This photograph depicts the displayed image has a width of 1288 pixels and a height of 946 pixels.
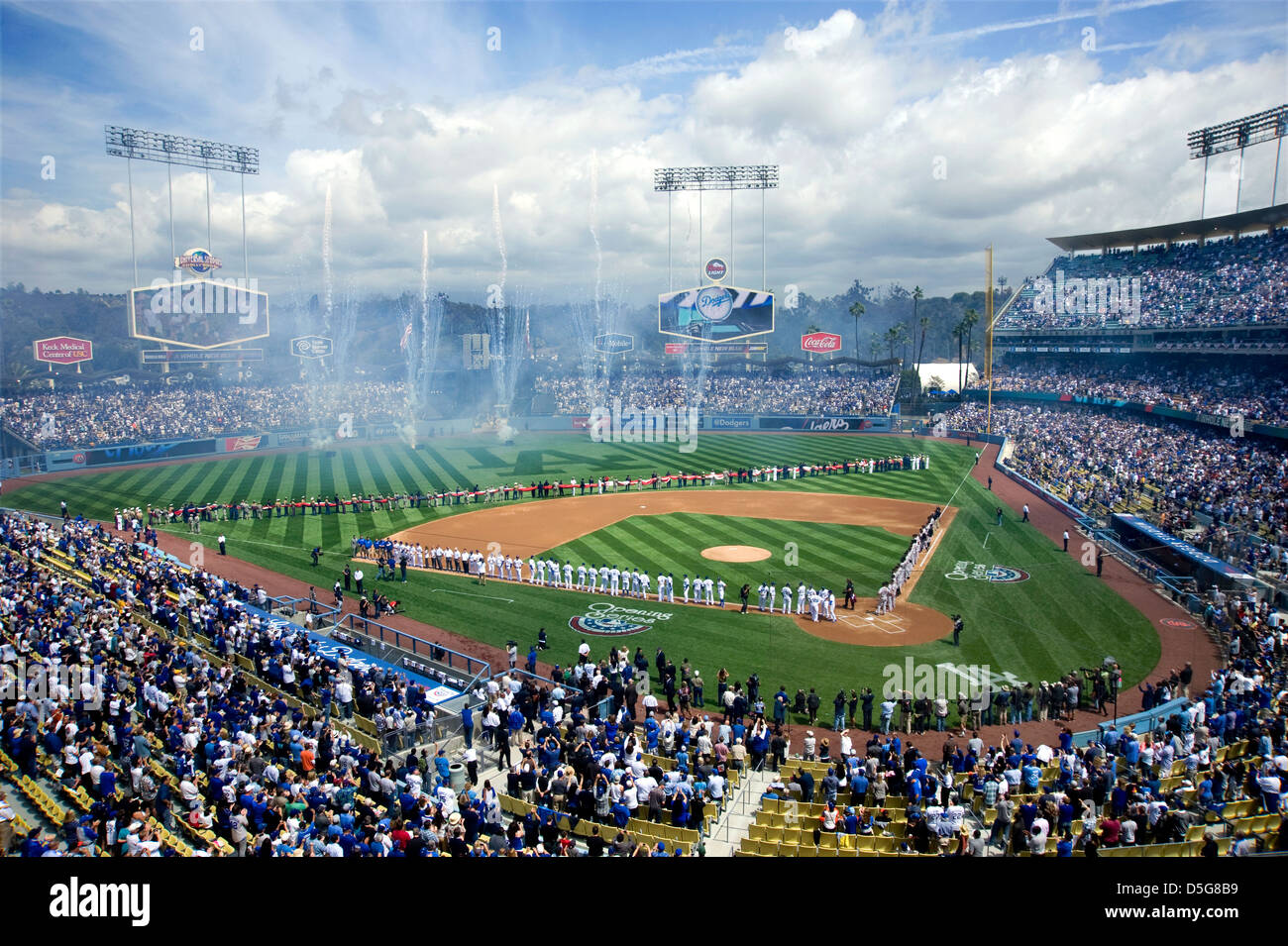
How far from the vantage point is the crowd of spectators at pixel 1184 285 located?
157 ft

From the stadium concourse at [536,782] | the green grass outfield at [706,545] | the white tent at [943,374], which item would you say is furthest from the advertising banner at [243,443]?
the white tent at [943,374]

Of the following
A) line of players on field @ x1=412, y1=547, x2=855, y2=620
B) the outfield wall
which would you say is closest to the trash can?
line of players on field @ x1=412, y1=547, x2=855, y2=620

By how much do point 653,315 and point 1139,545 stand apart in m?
126

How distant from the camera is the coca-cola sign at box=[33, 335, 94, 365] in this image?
6241 centimetres

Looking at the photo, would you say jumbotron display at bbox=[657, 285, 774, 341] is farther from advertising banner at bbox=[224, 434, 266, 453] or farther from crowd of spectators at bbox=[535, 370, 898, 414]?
advertising banner at bbox=[224, 434, 266, 453]

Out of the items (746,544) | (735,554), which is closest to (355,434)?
(746,544)

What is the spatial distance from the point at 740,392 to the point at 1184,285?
36409 millimetres

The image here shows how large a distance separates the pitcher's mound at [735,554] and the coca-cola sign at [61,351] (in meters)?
55.2

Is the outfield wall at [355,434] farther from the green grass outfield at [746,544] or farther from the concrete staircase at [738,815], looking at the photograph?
the concrete staircase at [738,815]

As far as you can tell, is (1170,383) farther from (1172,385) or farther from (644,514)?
(644,514)
